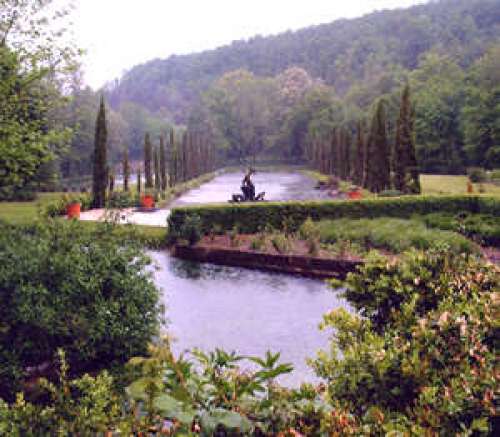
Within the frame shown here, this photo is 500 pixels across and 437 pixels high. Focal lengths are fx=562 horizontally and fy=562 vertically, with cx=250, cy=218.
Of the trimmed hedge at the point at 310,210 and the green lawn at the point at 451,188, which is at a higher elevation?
the green lawn at the point at 451,188

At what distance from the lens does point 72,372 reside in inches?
234

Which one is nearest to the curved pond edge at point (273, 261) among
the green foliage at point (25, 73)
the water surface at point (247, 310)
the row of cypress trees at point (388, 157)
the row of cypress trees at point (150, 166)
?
the water surface at point (247, 310)

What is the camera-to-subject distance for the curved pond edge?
1125cm

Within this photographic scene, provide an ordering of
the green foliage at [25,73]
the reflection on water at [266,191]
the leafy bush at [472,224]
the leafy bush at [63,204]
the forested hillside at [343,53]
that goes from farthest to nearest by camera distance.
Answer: the forested hillside at [343,53] < the reflection on water at [266,191] < the leafy bush at [63,204] < the leafy bush at [472,224] < the green foliage at [25,73]

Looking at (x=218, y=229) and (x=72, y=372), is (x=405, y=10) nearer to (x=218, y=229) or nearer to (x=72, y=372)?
(x=218, y=229)

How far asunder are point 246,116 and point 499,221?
70.2m

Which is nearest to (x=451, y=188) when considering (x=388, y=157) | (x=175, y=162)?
(x=388, y=157)

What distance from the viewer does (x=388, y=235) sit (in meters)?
13.3

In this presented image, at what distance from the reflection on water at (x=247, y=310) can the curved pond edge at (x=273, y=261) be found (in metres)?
0.46

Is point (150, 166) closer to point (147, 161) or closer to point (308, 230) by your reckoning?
point (147, 161)

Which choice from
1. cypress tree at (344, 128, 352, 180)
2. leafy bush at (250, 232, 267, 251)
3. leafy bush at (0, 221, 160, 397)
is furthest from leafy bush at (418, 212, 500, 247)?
cypress tree at (344, 128, 352, 180)

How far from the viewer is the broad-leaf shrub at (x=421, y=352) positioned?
223 centimetres

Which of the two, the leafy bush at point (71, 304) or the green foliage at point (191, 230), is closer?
the leafy bush at point (71, 304)

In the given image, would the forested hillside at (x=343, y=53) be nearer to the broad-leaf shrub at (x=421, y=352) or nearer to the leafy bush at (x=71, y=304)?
the leafy bush at (x=71, y=304)
